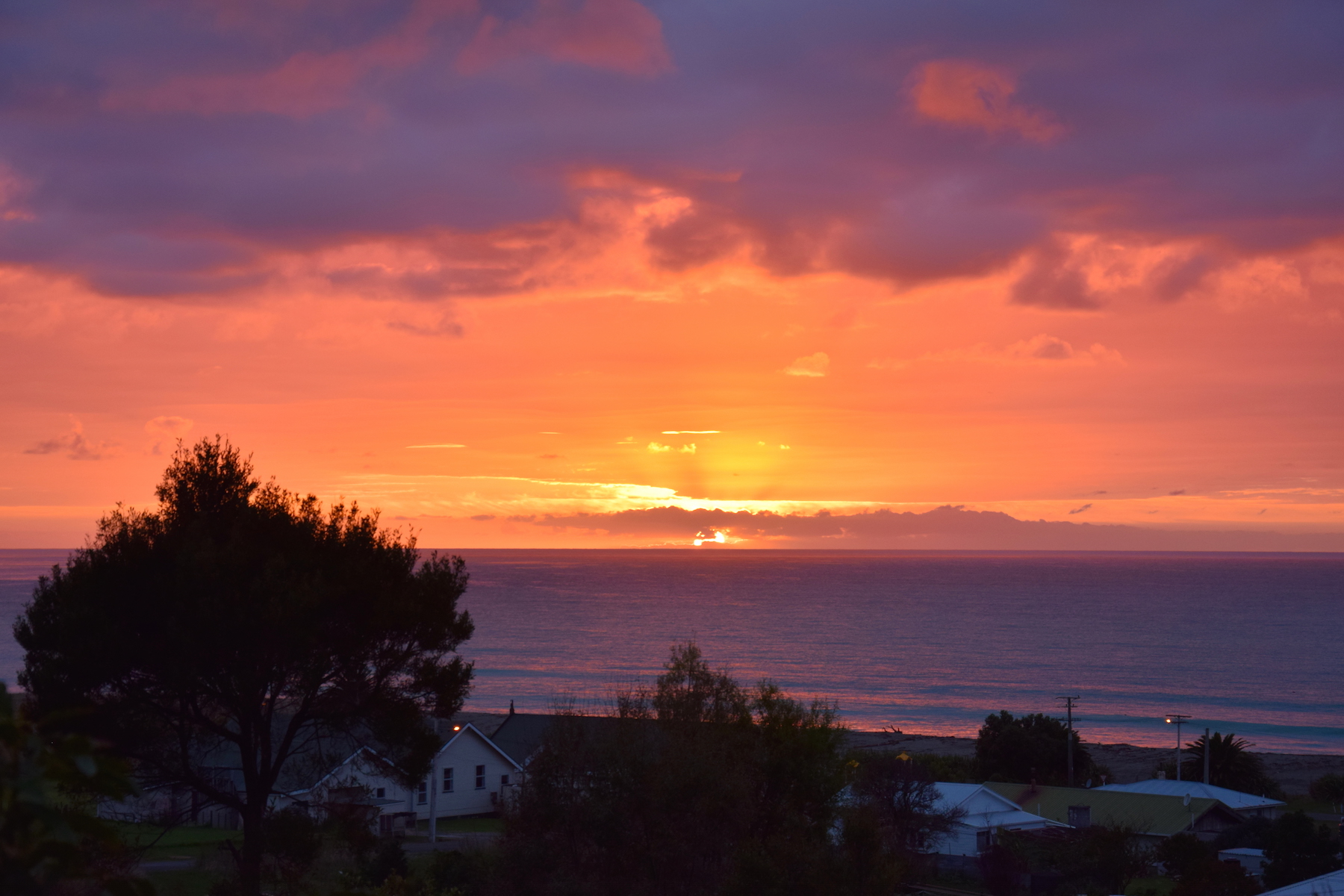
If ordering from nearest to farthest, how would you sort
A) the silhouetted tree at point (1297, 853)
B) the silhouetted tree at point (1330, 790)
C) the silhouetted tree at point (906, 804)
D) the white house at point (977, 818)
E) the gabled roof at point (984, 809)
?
the silhouetted tree at point (1297, 853) → the silhouetted tree at point (906, 804) → the white house at point (977, 818) → the gabled roof at point (984, 809) → the silhouetted tree at point (1330, 790)

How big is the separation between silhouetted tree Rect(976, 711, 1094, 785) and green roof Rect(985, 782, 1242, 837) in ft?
37.7

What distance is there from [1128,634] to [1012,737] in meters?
107

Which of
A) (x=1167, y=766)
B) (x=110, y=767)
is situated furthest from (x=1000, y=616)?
(x=110, y=767)

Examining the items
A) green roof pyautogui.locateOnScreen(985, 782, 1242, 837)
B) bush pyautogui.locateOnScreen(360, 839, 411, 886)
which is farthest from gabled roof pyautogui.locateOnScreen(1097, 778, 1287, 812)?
bush pyautogui.locateOnScreen(360, 839, 411, 886)

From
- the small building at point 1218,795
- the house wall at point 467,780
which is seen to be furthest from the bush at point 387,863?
the small building at point 1218,795

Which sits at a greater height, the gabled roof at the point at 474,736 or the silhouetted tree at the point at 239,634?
the silhouetted tree at the point at 239,634

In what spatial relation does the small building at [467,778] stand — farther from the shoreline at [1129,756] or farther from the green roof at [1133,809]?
the shoreline at [1129,756]

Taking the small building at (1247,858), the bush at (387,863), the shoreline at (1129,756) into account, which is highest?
the bush at (387,863)

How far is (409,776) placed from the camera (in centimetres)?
1864

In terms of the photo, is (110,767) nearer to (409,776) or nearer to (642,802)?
(409,776)

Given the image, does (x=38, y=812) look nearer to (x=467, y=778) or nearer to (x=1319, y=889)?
(x=1319, y=889)

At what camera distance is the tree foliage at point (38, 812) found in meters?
2.91

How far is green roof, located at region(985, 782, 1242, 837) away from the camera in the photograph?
144 feet

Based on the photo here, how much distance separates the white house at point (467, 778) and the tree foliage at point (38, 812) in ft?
139
